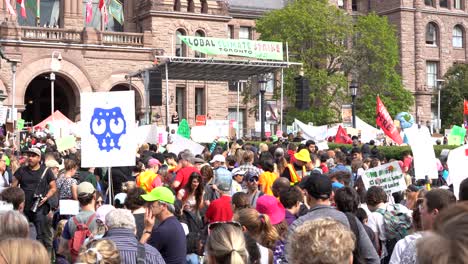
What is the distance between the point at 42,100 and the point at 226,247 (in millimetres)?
45953

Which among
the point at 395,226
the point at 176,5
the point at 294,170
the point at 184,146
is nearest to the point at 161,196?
the point at 395,226

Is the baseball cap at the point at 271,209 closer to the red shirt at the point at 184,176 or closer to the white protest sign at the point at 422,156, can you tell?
the red shirt at the point at 184,176

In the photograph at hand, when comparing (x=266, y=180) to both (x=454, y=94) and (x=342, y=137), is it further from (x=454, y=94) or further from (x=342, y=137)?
(x=454, y=94)

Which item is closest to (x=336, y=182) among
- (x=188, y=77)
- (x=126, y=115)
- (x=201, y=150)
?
(x=126, y=115)

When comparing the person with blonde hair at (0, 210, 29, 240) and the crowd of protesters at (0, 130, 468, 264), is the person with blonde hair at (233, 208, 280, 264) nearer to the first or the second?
the crowd of protesters at (0, 130, 468, 264)

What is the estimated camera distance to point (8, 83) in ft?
137

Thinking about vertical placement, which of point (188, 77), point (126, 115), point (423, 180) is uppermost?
point (188, 77)

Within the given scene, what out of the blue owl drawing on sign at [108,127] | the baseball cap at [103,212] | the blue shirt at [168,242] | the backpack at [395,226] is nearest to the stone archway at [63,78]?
the blue owl drawing on sign at [108,127]

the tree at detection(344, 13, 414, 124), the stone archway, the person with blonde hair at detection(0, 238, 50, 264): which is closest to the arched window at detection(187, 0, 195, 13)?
the stone archway

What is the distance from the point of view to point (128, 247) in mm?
6316

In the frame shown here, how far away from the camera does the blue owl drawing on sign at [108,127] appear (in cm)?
1099

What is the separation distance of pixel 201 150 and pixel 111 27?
33.0m

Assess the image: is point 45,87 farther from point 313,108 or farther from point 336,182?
point 336,182

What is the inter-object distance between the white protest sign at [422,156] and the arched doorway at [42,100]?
116 feet
